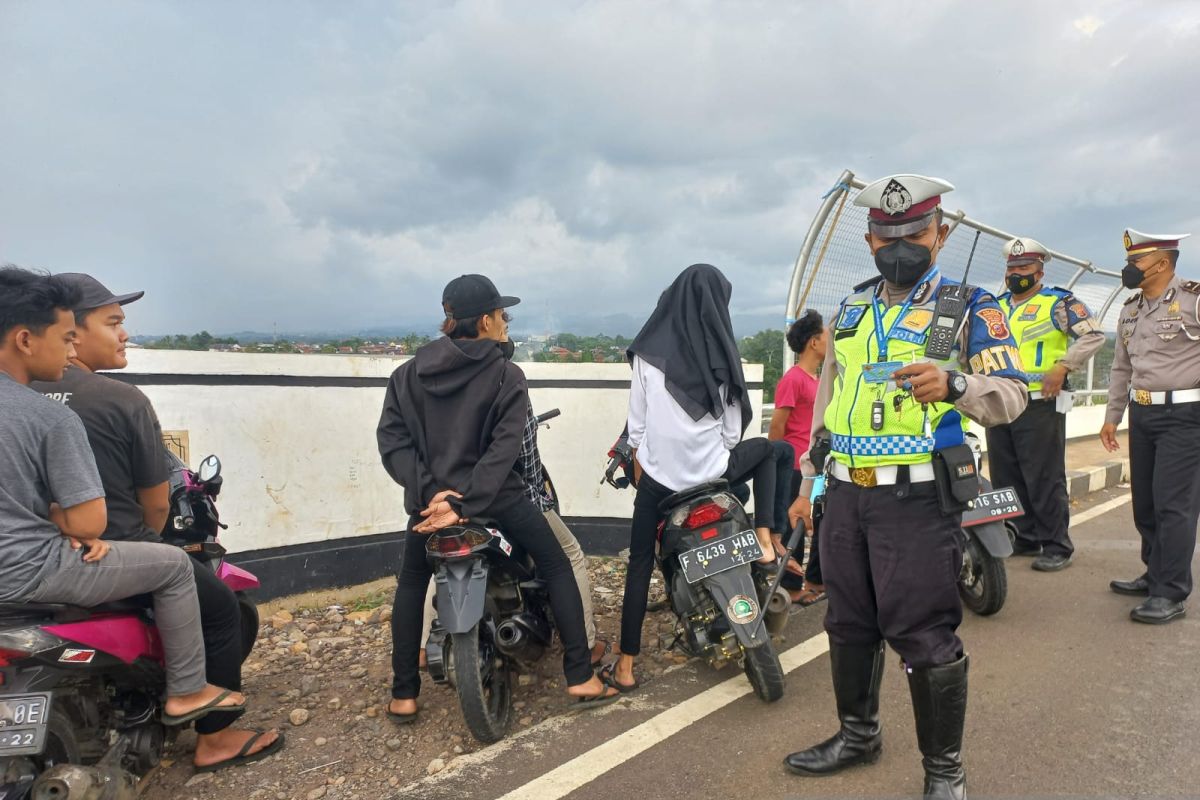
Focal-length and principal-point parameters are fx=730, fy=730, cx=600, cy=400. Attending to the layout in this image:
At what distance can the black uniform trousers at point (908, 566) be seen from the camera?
2.30 m

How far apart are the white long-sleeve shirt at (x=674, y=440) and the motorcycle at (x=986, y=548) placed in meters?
1.50

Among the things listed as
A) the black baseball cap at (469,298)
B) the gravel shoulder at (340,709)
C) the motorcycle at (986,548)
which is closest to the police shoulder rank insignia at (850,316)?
the black baseball cap at (469,298)

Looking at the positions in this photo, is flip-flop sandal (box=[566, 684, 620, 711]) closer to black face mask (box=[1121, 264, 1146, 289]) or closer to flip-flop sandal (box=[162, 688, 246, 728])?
flip-flop sandal (box=[162, 688, 246, 728])

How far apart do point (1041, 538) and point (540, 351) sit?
3717 mm

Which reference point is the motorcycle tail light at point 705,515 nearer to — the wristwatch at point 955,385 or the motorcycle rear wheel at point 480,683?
the motorcycle rear wheel at point 480,683

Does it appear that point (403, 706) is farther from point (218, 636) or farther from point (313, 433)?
point (313, 433)

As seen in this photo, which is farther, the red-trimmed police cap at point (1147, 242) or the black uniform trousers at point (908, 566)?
the red-trimmed police cap at point (1147, 242)

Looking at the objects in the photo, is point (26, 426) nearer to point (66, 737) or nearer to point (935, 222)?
point (66, 737)

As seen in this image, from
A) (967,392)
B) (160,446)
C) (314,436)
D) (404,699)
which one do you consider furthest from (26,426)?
(967,392)

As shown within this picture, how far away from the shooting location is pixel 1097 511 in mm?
6605

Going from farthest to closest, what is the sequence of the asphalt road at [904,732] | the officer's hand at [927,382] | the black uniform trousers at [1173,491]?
the black uniform trousers at [1173,491] < the asphalt road at [904,732] < the officer's hand at [927,382]

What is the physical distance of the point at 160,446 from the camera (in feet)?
8.80

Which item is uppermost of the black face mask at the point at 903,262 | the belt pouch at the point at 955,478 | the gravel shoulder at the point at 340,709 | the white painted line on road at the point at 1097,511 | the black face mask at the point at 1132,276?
the black face mask at the point at 1132,276

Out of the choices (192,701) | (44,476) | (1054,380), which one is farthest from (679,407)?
(1054,380)
